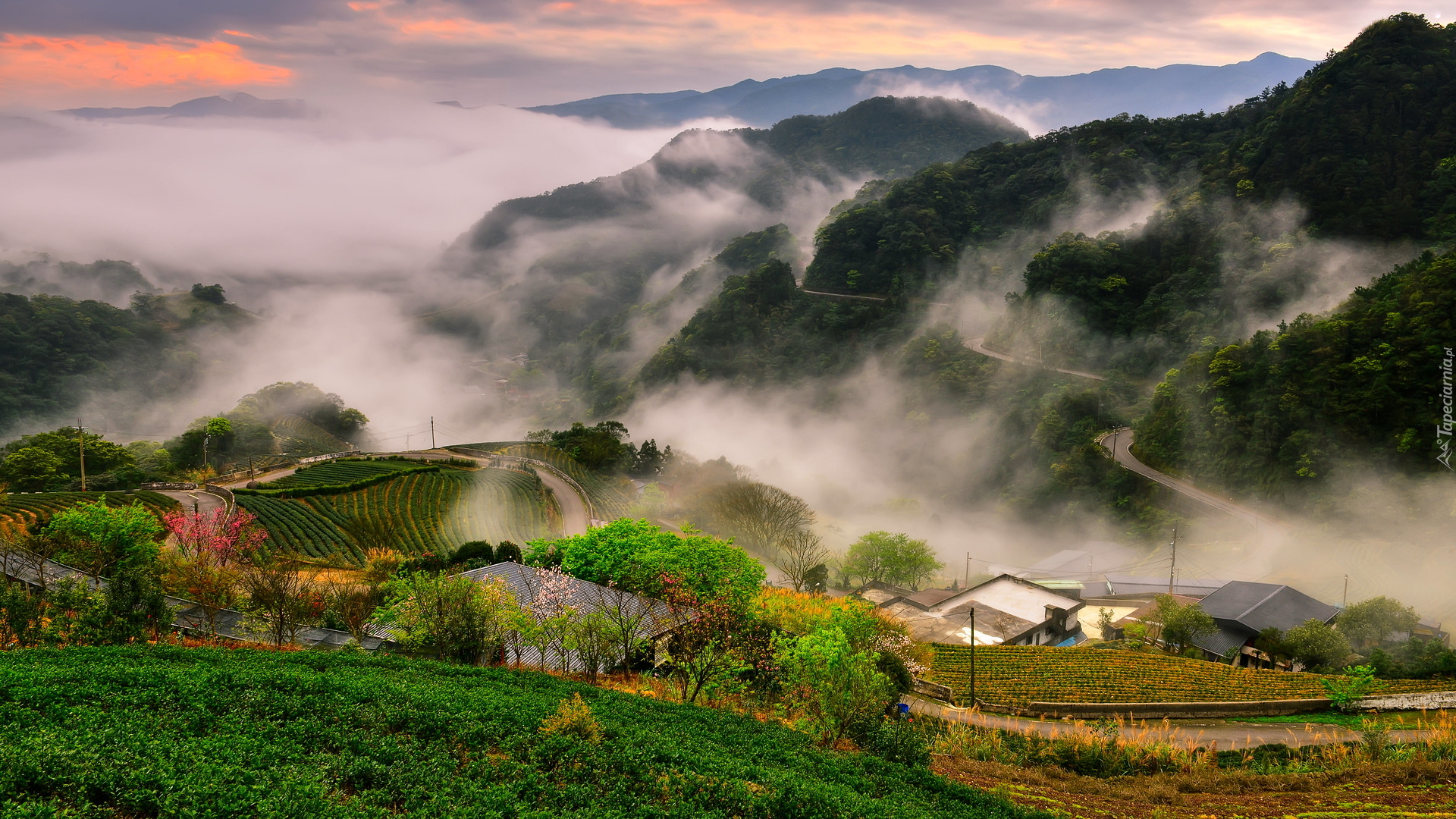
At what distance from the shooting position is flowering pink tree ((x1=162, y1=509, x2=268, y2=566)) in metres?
24.9

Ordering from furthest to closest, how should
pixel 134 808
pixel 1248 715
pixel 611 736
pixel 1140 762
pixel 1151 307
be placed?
1. pixel 1151 307
2. pixel 1248 715
3. pixel 1140 762
4. pixel 611 736
5. pixel 134 808

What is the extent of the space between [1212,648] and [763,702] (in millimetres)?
27362

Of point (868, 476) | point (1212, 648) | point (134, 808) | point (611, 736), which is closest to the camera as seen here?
point (134, 808)

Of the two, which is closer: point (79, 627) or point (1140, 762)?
point (79, 627)

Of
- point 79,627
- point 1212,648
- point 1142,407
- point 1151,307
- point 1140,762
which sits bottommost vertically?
point 1212,648

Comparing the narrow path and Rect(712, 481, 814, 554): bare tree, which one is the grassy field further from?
the narrow path

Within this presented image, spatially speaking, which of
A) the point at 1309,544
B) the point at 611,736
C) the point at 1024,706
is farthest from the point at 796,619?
the point at 1309,544

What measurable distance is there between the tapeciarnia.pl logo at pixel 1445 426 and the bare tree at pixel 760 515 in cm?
4149

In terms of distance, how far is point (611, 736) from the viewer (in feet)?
40.0

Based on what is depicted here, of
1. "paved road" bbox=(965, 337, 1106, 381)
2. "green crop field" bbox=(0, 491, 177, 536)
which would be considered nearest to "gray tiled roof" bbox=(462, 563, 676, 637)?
"green crop field" bbox=(0, 491, 177, 536)

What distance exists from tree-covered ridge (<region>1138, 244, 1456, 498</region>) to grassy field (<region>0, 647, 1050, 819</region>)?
2180 inches

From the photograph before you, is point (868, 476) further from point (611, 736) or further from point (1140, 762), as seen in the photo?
point (611, 736)

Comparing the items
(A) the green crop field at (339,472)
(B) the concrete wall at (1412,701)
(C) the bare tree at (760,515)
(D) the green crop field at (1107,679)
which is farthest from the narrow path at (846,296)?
(B) the concrete wall at (1412,701)

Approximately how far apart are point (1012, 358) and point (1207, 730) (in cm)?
6944
